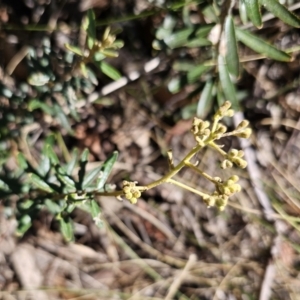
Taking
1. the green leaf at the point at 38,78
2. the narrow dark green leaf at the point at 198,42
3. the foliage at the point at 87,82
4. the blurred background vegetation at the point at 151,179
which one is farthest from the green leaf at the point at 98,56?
the blurred background vegetation at the point at 151,179

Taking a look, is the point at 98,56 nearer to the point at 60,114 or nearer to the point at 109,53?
the point at 109,53

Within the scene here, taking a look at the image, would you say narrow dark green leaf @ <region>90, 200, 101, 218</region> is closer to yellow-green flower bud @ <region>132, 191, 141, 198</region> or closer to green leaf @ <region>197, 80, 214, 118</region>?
yellow-green flower bud @ <region>132, 191, 141, 198</region>

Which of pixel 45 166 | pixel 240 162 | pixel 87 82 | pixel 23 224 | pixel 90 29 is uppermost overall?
pixel 90 29

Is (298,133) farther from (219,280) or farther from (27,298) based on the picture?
(27,298)

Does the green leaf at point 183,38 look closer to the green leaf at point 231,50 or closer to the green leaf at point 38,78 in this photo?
the green leaf at point 231,50

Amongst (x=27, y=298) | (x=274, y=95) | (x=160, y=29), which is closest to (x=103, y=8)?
(x=160, y=29)

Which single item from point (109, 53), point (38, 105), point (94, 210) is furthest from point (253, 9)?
A: point (38, 105)
